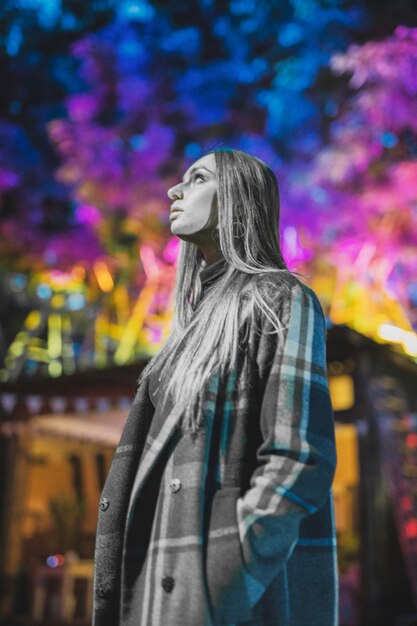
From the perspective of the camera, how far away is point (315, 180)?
46.6ft

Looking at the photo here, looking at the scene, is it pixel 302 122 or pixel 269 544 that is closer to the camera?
pixel 269 544

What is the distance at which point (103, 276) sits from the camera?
50.9ft

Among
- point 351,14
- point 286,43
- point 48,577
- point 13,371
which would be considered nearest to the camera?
point 48,577

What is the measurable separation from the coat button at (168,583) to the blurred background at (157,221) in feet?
21.9

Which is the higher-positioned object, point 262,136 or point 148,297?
point 262,136

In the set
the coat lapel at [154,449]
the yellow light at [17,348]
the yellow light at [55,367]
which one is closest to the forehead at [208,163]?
the coat lapel at [154,449]

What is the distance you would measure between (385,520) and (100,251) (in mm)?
9099

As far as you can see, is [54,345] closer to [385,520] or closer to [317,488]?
[385,520]

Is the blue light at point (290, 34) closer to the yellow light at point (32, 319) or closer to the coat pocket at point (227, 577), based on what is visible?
the yellow light at point (32, 319)

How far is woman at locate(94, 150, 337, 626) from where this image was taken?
5.26ft

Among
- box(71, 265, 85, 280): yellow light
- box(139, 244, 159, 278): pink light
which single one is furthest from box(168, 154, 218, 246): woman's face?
box(71, 265, 85, 280): yellow light

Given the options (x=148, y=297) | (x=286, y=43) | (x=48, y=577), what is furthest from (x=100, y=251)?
(x=48, y=577)

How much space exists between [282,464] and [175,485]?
26 cm

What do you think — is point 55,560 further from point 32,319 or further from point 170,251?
point 170,251
